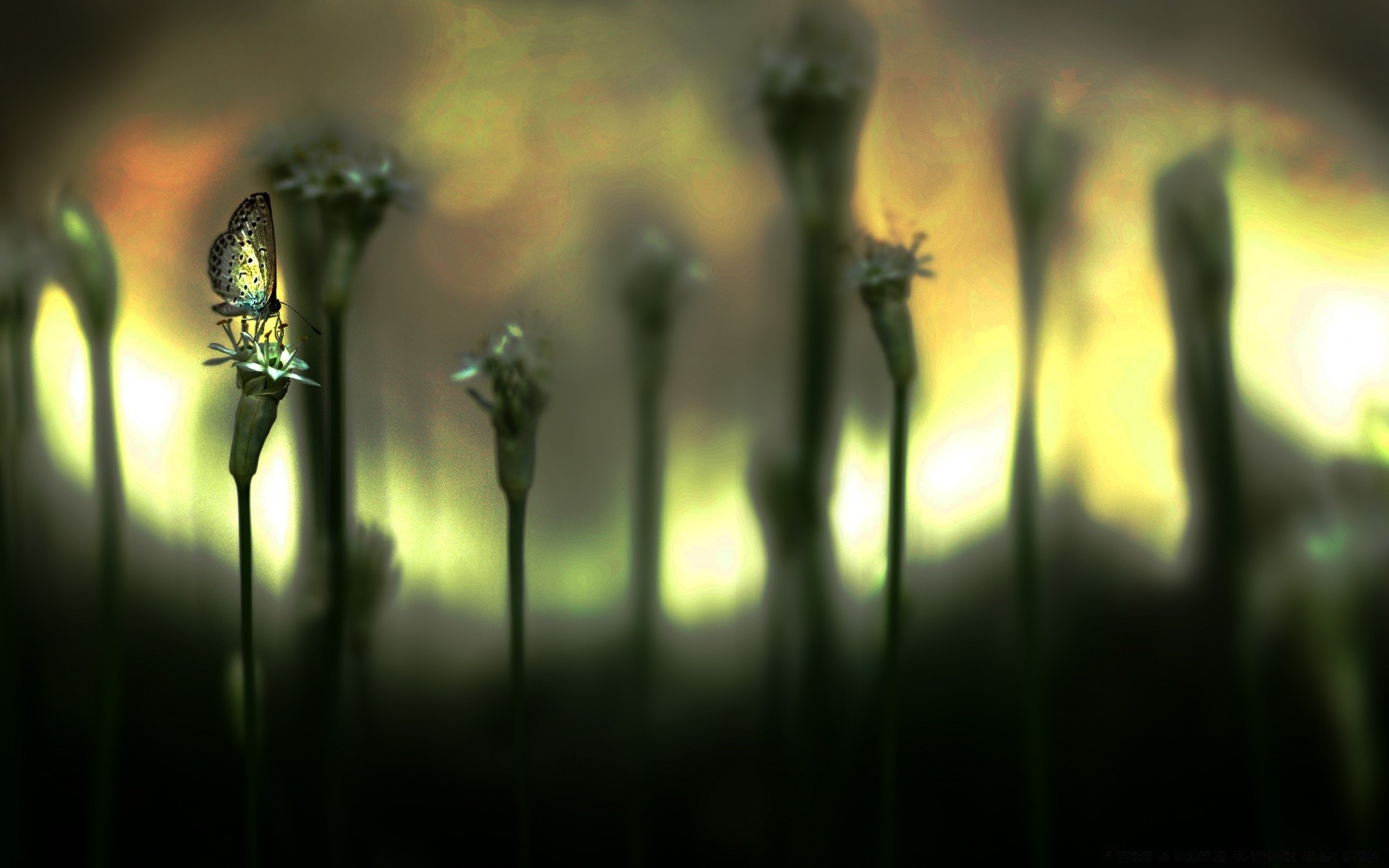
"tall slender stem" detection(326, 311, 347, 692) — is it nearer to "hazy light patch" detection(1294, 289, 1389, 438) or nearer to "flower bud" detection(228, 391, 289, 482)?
"flower bud" detection(228, 391, 289, 482)

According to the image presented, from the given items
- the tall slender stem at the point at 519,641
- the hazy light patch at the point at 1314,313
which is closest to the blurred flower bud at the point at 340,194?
the tall slender stem at the point at 519,641


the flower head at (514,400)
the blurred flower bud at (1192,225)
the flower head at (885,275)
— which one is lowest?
the flower head at (514,400)

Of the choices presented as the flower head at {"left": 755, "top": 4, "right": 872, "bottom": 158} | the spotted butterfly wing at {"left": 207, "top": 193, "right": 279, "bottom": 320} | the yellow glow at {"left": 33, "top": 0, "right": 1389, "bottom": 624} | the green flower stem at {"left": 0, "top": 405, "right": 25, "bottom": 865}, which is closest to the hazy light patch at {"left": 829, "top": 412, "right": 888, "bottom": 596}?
the yellow glow at {"left": 33, "top": 0, "right": 1389, "bottom": 624}

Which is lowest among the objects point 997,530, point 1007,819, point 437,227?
point 1007,819

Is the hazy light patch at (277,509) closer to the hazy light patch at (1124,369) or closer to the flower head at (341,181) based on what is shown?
the flower head at (341,181)

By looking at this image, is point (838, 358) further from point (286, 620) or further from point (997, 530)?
point (286, 620)

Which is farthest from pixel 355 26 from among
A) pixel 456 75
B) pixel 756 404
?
pixel 756 404
